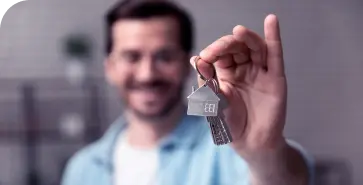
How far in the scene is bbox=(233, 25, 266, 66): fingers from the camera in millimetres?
1135

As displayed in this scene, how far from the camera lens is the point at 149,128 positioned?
1.80m

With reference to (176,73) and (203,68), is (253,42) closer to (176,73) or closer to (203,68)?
(203,68)

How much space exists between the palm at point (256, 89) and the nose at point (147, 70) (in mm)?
537

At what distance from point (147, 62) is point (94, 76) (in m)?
0.18

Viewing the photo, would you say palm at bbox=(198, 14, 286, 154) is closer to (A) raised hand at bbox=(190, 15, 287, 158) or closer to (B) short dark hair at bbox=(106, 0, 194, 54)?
(A) raised hand at bbox=(190, 15, 287, 158)

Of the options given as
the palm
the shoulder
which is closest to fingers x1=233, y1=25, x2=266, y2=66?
the palm

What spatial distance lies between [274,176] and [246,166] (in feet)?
0.28

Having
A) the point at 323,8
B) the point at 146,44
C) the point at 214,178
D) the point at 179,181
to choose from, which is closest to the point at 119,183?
the point at 179,181

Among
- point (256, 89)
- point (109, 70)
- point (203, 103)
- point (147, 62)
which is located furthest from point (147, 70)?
point (203, 103)

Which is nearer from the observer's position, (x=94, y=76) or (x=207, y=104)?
(x=207, y=104)

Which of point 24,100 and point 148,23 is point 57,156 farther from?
point 148,23

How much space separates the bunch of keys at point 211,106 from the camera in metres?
1.07

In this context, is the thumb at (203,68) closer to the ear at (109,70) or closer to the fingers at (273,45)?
the fingers at (273,45)

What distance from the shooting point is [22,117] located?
69.5 inches
